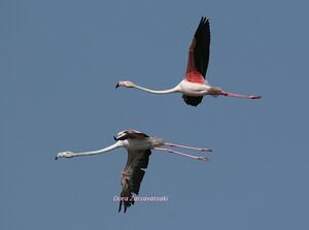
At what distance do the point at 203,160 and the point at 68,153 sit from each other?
4.56 m

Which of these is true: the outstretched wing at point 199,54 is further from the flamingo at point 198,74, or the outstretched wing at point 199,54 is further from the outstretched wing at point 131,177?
the outstretched wing at point 131,177

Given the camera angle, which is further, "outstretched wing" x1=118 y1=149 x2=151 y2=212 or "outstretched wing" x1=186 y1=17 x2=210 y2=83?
"outstretched wing" x1=118 y1=149 x2=151 y2=212

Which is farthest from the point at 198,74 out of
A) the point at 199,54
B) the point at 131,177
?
the point at 131,177

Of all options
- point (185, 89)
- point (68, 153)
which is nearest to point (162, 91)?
point (185, 89)

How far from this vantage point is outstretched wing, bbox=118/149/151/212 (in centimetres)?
4553

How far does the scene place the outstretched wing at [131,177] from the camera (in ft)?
149

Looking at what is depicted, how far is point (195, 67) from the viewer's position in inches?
1773

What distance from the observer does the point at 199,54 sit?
148 feet

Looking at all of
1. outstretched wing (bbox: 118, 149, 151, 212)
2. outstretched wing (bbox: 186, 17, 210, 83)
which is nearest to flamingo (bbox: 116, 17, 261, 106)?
outstretched wing (bbox: 186, 17, 210, 83)

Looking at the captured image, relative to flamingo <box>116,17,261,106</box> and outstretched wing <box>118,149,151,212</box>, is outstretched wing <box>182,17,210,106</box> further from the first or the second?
outstretched wing <box>118,149,151,212</box>

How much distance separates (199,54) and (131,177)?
15.8 ft

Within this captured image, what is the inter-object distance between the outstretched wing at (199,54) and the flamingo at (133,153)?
2.44 metres

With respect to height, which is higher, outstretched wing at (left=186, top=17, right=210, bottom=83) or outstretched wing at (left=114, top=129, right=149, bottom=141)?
outstretched wing at (left=186, top=17, right=210, bottom=83)

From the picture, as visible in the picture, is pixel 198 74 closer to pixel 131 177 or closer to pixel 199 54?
pixel 199 54
